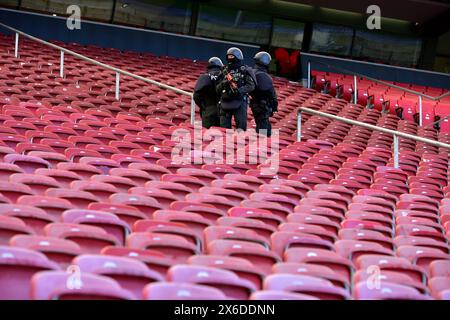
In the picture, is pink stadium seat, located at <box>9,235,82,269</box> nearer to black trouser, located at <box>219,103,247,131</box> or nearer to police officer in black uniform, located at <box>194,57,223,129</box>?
black trouser, located at <box>219,103,247,131</box>

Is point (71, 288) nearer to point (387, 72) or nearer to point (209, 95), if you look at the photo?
point (209, 95)

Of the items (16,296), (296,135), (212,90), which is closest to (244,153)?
(212,90)

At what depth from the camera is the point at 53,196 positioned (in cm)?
627

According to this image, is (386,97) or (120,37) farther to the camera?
(120,37)

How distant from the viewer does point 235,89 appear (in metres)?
11.2

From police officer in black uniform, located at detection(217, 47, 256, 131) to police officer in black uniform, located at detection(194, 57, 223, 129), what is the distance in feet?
1.03

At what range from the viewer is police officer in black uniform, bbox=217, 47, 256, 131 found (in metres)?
11.3

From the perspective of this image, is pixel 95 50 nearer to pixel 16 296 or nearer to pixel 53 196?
pixel 53 196

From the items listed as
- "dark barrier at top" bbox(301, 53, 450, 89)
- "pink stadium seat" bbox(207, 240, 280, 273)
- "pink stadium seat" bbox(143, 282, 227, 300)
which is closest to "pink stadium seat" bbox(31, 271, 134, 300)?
"pink stadium seat" bbox(143, 282, 227, 300)

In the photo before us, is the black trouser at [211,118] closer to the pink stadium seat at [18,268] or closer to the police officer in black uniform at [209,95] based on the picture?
the police officer in black uniform at [209,95]

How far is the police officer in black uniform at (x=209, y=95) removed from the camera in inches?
464

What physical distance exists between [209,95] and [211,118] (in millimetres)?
335

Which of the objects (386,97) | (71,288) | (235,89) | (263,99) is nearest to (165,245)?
→ (71,288)

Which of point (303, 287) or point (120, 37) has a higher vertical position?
point (120, 37)
